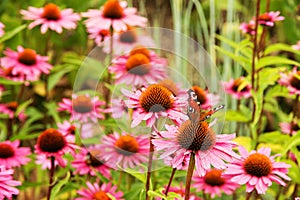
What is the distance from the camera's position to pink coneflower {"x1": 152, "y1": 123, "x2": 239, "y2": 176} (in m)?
0.83

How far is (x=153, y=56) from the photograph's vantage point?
1.49 meters

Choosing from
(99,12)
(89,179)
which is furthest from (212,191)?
(99,12)

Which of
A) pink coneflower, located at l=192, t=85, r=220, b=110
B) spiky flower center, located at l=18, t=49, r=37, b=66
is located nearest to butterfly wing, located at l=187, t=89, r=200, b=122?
pink coneflower, located at l=192, t=85, r=220, b=110

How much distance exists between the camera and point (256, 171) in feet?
3.33

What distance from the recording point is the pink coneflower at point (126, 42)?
1529mm

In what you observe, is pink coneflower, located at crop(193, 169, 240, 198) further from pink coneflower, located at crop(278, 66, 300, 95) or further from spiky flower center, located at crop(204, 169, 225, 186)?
pink coneflower, located at crop(278, 66, 300, 95)

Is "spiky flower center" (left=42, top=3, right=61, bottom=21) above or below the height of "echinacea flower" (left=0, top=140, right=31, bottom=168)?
above

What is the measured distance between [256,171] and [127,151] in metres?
0.30

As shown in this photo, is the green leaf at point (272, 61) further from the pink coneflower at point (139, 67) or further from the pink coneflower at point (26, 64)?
the pink coneflower at point (26, 64)

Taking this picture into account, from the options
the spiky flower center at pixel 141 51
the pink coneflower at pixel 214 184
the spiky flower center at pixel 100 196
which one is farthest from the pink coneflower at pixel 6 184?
the spiky flower center at pixel 141 51

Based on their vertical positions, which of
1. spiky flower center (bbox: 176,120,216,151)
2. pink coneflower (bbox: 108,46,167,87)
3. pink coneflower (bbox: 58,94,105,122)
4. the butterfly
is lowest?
pink coneflower (bbox: 58,94,105,122)

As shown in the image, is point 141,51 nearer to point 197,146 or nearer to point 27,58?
point 27,58

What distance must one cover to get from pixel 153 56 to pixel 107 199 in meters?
0.49

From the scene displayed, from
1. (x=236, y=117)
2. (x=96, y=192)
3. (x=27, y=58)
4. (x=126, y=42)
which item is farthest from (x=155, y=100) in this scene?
(x=27, y=58)
